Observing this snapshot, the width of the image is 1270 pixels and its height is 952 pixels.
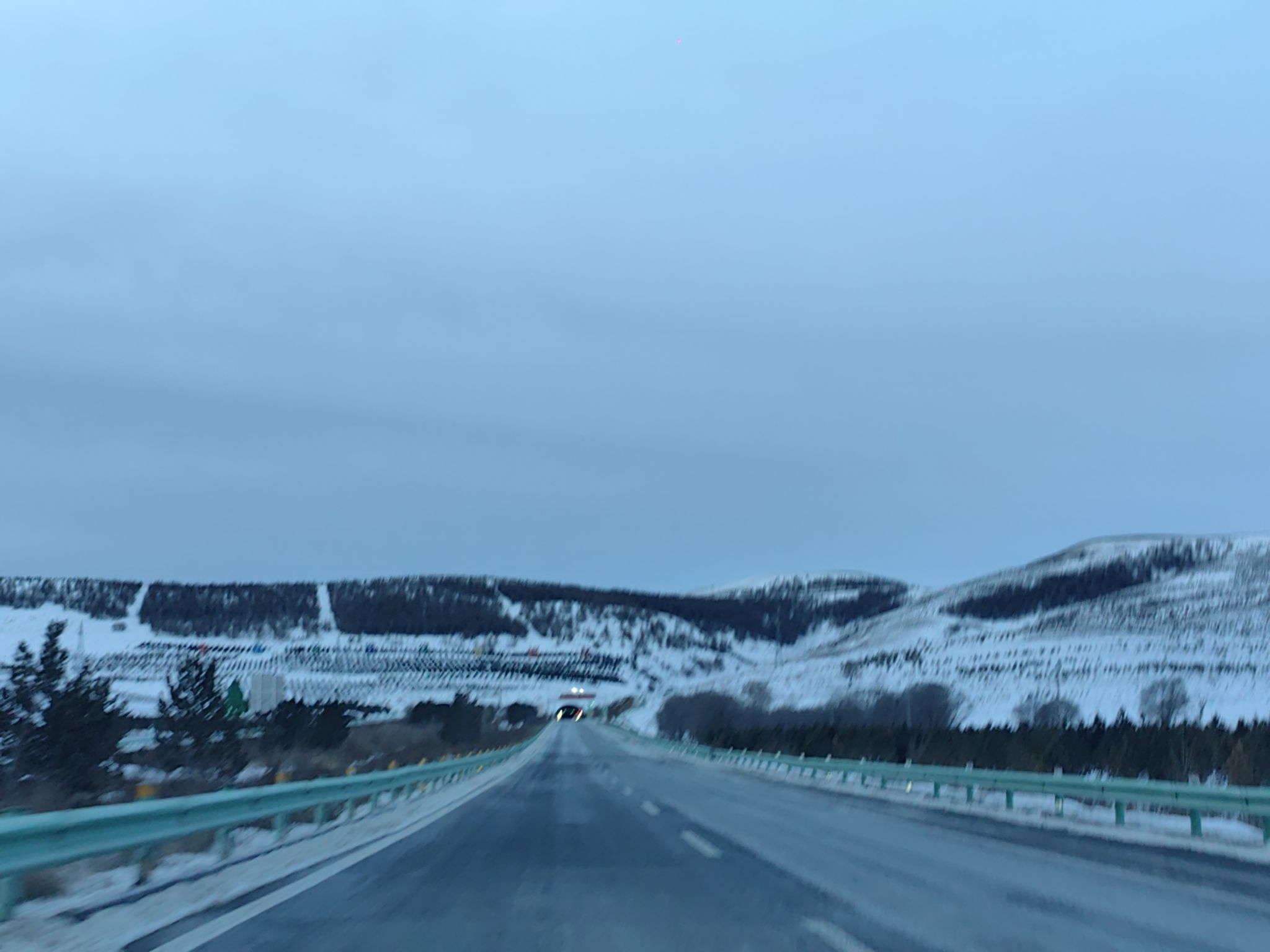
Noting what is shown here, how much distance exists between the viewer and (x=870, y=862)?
12586 millimetres

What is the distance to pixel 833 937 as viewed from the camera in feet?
26.5

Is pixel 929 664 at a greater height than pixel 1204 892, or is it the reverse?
pixel 929 664

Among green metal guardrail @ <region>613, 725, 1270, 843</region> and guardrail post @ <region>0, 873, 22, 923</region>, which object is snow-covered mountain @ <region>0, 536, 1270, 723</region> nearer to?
green metal guardrail @ <region>613, 725, 1270, 843</region>

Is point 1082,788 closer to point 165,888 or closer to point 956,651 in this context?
point 165,888

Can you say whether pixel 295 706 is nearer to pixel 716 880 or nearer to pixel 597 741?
pixel 597 741

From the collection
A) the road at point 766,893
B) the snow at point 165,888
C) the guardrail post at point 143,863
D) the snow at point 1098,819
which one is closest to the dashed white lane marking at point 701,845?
the road at point 766,893

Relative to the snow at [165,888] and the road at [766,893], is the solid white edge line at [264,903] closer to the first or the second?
the road at [766,893]

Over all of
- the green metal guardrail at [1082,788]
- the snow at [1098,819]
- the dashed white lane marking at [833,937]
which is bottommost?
the dashed white lane marking at [833,937]

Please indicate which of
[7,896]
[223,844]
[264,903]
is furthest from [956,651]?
[7,896]

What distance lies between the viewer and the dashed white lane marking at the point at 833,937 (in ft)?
25.0

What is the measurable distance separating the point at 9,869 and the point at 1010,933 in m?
6.95

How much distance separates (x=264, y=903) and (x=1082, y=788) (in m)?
13.6

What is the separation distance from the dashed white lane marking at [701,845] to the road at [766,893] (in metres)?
0.07

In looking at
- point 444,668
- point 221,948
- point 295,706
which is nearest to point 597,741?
point 295,706
